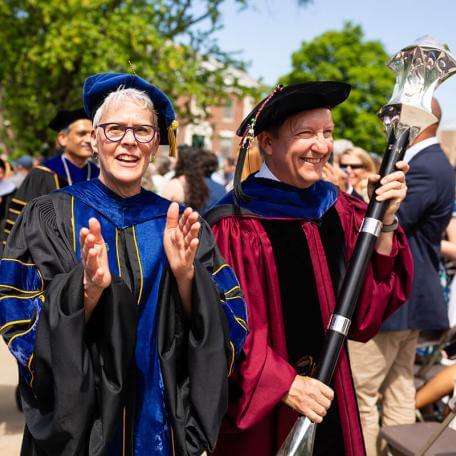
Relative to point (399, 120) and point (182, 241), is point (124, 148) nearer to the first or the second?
point (182, 241)

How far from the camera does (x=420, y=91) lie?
2383mm

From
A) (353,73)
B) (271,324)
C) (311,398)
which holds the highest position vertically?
(353,73)

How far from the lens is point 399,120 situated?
7.75ft

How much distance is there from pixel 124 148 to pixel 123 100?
0.54 ft

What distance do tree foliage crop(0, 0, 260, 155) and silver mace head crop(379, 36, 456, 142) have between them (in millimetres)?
8838

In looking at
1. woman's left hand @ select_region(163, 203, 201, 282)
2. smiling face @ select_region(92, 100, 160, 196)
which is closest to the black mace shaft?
woman's left hand @ select_region(163, 203, 201, 282)

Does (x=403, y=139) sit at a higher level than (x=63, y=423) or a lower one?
higher

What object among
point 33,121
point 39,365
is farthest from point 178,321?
point 33,121

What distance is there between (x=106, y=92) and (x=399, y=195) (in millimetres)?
1099

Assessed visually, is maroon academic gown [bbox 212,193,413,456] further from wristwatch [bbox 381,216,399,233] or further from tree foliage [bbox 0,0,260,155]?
tree foliage [bbox 0,0,260,155]

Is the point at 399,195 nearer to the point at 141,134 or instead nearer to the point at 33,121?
the point at 141,134

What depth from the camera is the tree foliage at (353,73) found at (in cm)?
3834

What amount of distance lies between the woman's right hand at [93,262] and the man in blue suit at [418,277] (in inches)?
88.5

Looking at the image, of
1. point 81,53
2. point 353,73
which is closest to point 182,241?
point 81,53
